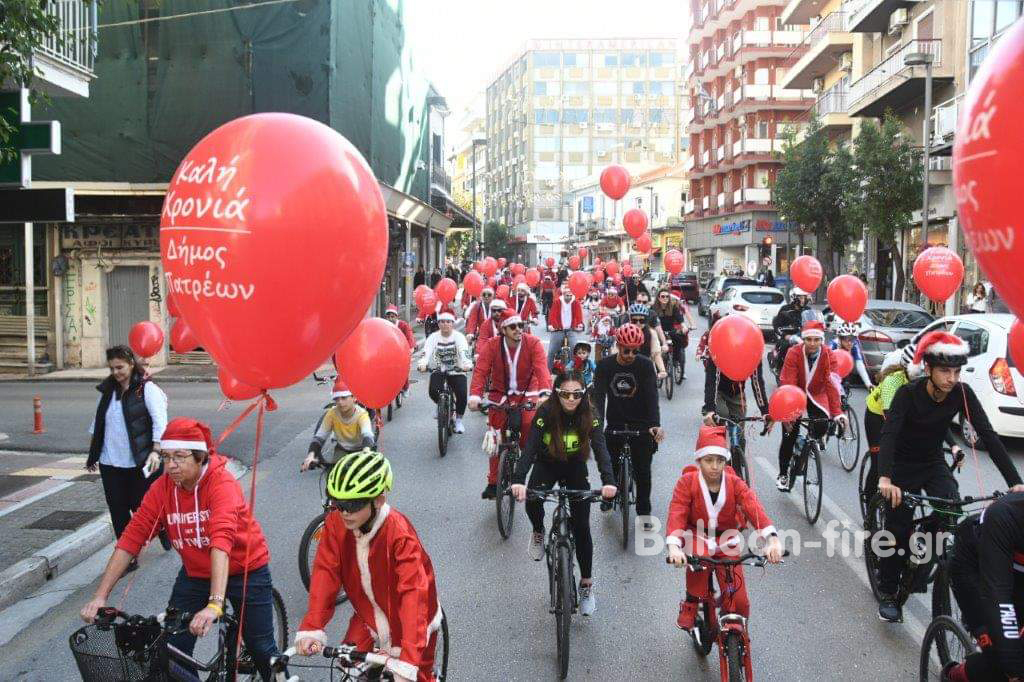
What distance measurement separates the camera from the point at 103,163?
69.1 feet

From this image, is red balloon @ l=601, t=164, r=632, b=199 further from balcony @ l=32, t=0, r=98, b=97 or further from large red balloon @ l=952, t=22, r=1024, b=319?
large red balloon @ l=952, t=22, r=1024, b=319

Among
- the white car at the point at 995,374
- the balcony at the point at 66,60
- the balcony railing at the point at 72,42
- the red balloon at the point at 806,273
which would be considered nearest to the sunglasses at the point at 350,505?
the white car at the point at 995,374

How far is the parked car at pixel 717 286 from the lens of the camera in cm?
3139

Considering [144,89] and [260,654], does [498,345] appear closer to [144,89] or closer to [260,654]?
[260,654]

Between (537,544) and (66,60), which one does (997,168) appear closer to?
(537,544)

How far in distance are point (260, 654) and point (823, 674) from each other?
3016 mm

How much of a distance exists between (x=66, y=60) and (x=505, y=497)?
8144mm

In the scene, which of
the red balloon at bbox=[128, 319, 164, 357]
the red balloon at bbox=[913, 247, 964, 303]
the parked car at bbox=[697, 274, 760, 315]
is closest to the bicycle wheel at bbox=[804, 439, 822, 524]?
the red balloon at bbox=[913, 247, 964, 303]

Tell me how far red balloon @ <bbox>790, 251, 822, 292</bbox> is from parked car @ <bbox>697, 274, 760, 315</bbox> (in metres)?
14.0

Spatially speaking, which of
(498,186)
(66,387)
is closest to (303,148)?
(66,387)

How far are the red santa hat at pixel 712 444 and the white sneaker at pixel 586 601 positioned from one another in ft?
4.55

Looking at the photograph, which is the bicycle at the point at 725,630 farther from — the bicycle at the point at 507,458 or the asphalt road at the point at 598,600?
the bicycle at the point at 507,458

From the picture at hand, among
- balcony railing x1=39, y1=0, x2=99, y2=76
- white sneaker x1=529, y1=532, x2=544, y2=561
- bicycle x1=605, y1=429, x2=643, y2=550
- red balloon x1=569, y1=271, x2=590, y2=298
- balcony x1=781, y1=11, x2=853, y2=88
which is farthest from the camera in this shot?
balcony x1=781, y1=11, x2=853, y2=88

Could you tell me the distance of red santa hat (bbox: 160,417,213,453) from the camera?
4.20m
